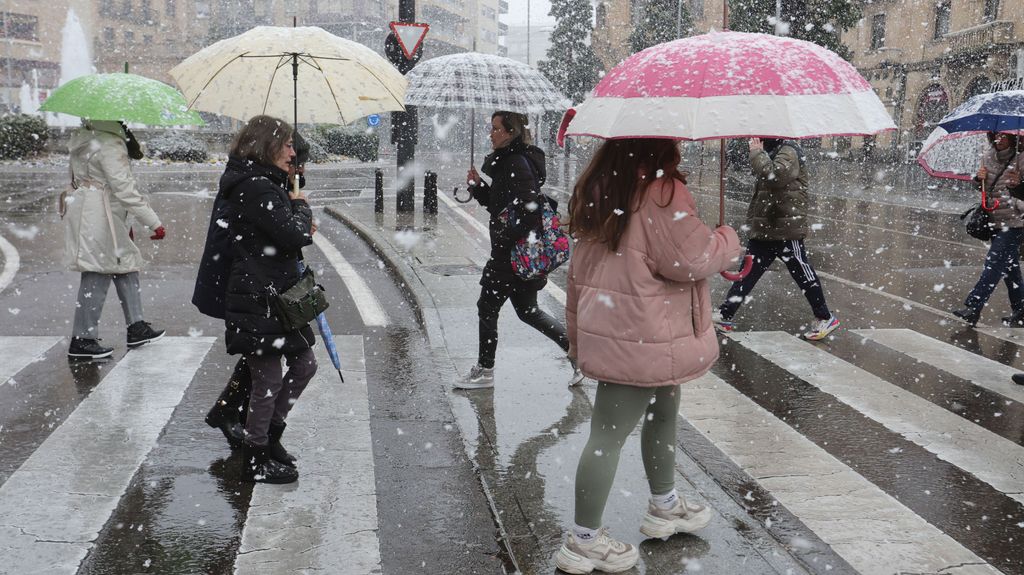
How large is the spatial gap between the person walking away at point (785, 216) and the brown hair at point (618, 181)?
4.18 m

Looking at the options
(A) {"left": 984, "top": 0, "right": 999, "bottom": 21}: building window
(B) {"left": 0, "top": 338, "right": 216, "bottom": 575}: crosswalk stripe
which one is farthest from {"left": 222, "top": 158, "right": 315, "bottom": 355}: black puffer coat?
(A) {"left": 984, "top": 0, "right": 999, "bottom": 21}: building window

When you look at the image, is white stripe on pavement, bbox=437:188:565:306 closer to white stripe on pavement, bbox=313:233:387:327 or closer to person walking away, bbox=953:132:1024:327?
white stripe on pavement, bbox=313:233:387:327

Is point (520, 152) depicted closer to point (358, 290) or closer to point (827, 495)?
point (827, 495)

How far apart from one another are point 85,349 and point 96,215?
37.3 inches

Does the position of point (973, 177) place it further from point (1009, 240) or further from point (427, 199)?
point (427, 199)

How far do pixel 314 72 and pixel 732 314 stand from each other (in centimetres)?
413

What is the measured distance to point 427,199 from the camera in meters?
14.9

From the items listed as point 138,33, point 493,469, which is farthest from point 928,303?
point 138,33

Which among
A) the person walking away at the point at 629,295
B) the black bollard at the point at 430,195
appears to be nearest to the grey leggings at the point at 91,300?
the person walking away at the point at 629,295

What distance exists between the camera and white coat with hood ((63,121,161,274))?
20.8 feet

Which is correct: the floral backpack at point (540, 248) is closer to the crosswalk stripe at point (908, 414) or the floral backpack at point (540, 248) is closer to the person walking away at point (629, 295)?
the person walking away at point (629, 295)

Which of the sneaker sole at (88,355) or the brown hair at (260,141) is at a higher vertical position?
the brown hair at (260,141)

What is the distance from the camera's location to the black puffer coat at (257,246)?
399 cm

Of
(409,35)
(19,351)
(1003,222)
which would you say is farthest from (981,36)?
(19,351)
